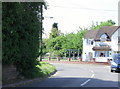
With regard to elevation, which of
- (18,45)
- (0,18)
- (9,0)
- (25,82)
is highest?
(9,0)

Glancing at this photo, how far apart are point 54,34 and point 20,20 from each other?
86.6 m

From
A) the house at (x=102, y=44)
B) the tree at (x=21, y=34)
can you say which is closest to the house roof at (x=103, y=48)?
the house at (x=102, y=44)

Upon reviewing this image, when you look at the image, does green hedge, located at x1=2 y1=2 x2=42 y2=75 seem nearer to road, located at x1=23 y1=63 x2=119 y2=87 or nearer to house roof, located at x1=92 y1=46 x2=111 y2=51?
road, located at x1=23 y1=63 x2=119 y2=87

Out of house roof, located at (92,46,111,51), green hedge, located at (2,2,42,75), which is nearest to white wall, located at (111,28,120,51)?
house roof, located at (92,46,111,51)

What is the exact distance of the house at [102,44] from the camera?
211 feet

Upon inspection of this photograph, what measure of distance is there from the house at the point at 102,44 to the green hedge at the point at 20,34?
44663 mm

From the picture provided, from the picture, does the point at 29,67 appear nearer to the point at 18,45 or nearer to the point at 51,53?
the point at 18,45

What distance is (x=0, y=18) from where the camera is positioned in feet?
51.7

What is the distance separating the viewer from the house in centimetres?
6431

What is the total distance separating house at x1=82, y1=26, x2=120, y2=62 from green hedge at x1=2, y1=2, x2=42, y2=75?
44.7m

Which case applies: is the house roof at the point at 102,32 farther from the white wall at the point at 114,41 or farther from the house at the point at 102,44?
the white wall at the point at 114,41

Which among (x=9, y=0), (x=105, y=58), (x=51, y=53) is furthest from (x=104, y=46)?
(x=9, y=0)

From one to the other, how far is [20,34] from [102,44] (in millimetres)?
51508

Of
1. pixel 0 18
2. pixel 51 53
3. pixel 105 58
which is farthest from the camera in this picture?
pixel 51 53
